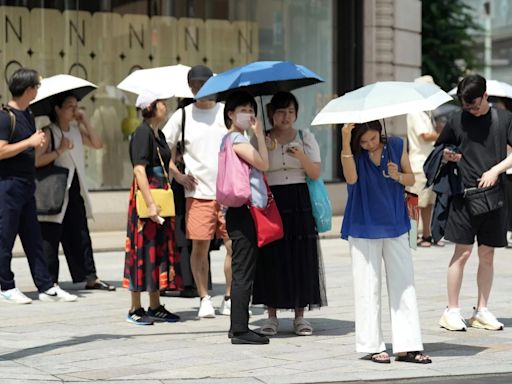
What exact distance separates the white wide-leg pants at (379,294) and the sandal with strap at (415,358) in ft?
0.22

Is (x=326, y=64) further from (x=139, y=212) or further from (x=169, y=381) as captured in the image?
(x=169, y=381)

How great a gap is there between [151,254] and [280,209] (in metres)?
1.25

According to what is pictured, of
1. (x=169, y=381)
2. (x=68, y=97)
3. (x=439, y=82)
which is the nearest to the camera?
(x=169, y=381)

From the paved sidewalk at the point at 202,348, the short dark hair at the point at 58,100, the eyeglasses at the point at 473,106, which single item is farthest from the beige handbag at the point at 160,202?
the eyeglasses at the point at 473,106

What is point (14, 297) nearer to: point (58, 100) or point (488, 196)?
point (58, 100)

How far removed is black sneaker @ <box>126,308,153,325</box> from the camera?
10.5 m

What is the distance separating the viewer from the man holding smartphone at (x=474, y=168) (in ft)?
32.9

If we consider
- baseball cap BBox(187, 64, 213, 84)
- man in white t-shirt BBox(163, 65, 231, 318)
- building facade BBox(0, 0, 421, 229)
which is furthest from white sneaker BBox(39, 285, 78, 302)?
building facade BBox(0, 0, 421, 229)

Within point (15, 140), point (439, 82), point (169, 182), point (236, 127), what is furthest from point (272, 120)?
point (439, 82)

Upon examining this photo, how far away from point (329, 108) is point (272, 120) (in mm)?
1262

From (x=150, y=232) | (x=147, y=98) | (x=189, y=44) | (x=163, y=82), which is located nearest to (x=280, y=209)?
(x=150, y=232)

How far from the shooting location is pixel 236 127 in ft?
31.6

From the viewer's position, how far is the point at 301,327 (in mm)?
9953

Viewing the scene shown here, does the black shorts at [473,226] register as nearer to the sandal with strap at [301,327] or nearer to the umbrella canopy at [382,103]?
the sandal with strap at [301,327]
